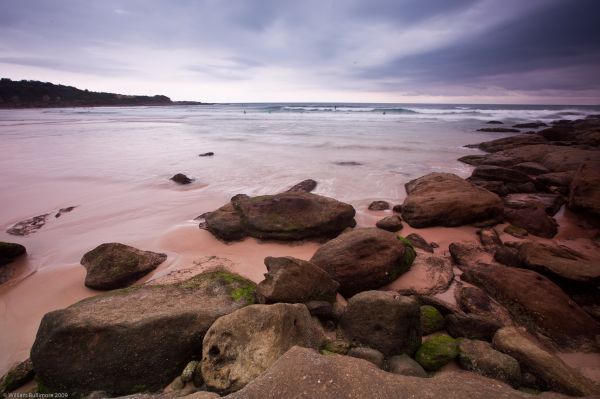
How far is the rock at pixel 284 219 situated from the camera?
5.63 m

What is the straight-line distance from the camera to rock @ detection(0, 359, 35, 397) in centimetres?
275

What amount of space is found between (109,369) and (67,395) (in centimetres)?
43

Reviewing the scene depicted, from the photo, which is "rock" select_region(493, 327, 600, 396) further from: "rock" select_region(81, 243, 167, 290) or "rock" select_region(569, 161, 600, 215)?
"rock" select_region(569, 161, 600, 215)

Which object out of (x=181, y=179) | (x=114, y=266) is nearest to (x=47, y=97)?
(x=181, y=179)

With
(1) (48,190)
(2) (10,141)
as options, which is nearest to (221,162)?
(1) (48,190)

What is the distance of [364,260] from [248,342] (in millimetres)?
2209

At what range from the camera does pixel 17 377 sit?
110 inches

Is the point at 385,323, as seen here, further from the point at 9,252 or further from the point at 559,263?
the point at 9,252

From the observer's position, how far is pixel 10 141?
17484 millimetres

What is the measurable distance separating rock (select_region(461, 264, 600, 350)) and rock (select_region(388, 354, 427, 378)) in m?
1.74

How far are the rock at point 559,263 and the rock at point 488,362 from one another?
2007mm

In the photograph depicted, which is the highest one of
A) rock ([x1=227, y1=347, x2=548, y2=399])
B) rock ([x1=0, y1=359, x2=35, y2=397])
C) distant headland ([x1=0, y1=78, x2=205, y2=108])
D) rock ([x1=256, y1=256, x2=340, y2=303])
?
distant headland ([x1=0, y1=78, x2=205, y2=108])

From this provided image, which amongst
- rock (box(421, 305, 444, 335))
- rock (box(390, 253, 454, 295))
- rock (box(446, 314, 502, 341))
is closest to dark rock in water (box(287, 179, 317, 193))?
rock (box(390, 253, 454, 295))

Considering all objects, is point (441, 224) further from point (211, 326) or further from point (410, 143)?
point (410, 143)
